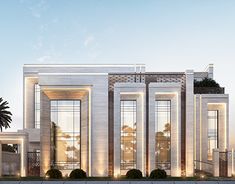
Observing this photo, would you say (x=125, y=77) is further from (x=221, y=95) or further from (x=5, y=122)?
(x=5, y=122)

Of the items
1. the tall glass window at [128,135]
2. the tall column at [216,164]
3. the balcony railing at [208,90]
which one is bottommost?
the tall column at [216,164]

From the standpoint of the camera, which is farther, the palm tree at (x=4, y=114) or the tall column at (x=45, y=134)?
the palm tree at (x=4, y=114)

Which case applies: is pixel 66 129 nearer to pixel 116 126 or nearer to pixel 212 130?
pixel 116 126

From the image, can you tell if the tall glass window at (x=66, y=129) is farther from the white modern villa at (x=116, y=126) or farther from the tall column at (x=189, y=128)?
the tall column at (x=189, y=128)

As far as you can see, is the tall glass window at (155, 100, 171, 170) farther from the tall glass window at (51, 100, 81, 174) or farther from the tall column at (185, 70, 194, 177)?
the tall glass window at (51, 100, 81, 174)

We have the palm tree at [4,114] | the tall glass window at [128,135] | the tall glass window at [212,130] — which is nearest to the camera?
the tall glass window at [128,135]

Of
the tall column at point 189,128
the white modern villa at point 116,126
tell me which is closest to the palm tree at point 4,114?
the white modern villa at point 116,126

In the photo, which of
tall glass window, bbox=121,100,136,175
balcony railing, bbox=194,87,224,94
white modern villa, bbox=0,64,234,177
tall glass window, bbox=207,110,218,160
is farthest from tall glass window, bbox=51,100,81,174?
tall glass window, bbox=207,110,218,160

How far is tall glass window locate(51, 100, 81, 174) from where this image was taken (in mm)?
38531

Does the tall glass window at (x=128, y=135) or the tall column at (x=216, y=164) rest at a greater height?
the tall glass window at (x=128, y=135)

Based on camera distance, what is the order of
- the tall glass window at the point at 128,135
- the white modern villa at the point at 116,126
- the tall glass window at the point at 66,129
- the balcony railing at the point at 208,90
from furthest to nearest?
the balcony railing at the point at 208,90 → the tall glass window at the point at 66,129 → the tall glass window at the point at 128,135 → the white modern villa at the point at 116,126

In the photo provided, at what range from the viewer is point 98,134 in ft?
114

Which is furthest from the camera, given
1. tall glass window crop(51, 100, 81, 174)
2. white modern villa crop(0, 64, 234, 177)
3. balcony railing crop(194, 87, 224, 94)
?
balcony railing crop(194, 87, 224, 94)

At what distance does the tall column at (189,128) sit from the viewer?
3519cm
